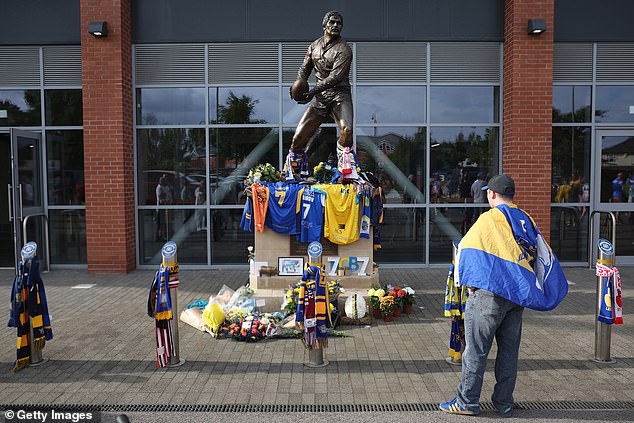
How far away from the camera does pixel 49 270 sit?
36.0ft

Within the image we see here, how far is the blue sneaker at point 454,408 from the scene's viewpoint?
431 centimetres

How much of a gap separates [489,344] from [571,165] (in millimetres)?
8323

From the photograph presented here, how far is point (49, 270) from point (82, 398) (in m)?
7.22

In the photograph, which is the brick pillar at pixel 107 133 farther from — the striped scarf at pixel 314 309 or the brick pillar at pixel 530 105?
the brick pillar at pixel 530 105

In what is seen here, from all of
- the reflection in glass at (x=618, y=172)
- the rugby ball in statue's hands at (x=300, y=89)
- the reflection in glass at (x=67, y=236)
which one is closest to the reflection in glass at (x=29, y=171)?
the reflection in glass at (x=67, y=236)

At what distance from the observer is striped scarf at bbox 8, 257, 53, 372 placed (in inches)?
214

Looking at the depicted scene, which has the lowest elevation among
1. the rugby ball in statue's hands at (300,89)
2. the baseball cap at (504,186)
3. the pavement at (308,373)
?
the pavement at (308,373)

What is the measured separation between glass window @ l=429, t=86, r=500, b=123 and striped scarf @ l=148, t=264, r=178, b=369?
7446mm

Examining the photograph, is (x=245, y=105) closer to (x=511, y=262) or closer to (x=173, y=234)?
(x=173, y=234)

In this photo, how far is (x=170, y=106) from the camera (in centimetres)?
1115

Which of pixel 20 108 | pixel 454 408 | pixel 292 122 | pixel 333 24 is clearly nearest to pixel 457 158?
pixel 292 122

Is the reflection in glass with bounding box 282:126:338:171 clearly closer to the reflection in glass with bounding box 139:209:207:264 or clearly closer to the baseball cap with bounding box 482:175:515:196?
the reflection in glass with bounding box 139:209:207:264

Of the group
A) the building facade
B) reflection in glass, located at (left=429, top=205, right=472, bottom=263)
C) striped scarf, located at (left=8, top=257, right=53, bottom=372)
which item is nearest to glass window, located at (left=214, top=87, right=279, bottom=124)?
the building facade

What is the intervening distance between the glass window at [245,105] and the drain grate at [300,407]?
748 centimetres
